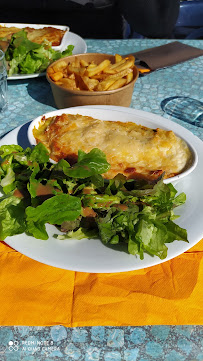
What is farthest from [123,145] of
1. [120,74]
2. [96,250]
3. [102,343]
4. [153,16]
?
[153,16]

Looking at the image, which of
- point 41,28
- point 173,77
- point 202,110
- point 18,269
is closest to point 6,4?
point 41,28

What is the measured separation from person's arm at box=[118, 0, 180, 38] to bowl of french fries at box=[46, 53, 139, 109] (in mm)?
2960

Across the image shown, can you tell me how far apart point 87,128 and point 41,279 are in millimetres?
747

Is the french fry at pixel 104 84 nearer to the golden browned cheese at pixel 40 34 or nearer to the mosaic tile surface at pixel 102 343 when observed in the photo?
the golden browned cheese at pixel 40 34

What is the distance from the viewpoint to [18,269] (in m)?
1.34

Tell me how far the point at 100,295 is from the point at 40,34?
7.51ft

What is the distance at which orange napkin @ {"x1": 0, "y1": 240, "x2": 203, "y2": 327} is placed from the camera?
1192 millimetres

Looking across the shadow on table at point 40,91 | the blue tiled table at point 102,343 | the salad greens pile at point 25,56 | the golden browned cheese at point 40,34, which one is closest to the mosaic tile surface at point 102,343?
the blue tiled table at point 102,343

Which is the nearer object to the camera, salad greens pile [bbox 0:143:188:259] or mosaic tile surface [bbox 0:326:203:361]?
mosaic tile surface [bbox 0:326:203:361]

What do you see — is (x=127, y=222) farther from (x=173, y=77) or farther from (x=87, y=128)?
(x=173, y=77)

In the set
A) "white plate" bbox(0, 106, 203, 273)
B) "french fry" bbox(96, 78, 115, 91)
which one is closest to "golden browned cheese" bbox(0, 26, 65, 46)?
"french fry" bbox(96, 78, 115, 91)

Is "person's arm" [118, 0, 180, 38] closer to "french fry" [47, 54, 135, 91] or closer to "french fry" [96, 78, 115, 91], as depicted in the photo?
"french fry" [47, 54, 135, 91]

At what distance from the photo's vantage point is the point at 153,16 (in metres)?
4.86

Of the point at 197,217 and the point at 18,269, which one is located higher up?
the point at 197,217
